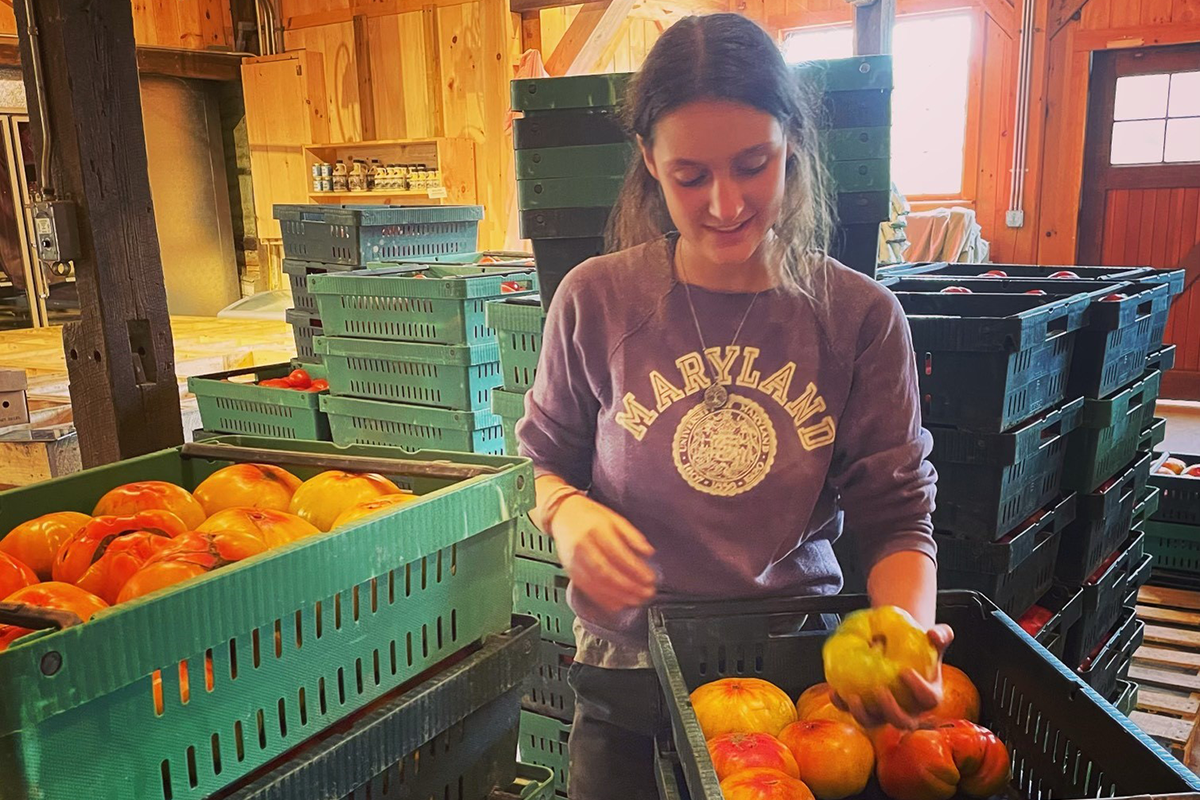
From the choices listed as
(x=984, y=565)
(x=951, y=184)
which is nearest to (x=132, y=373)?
(x=984, y=565)

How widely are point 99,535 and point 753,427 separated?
2.79 feet

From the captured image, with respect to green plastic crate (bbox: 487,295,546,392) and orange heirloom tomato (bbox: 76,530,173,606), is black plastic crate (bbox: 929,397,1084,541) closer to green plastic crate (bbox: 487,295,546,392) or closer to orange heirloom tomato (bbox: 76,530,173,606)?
green plastic crate (bbox: 487,295,546,392)

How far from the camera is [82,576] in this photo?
99cm

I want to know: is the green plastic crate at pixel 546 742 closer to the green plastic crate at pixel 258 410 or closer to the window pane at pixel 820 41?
the green plastic crate at pixel 258 410

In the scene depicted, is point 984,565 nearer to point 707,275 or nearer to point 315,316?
point 707,275

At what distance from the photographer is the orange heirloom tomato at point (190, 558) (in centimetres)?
90

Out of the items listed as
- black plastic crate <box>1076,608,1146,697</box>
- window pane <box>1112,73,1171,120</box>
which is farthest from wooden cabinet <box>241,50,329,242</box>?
black plastic crate <box>1076,608,1146,697</box>

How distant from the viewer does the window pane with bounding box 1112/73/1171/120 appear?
614 cm

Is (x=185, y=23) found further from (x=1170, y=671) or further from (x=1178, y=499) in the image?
(x=1170, y=671)

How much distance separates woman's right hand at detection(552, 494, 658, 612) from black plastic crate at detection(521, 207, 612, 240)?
0.43m

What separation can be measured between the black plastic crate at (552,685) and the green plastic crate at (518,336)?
0.58 metres

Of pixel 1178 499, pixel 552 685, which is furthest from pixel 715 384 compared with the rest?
pixel 1178 499

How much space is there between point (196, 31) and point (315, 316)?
431cm

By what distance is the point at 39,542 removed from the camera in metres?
1.08
